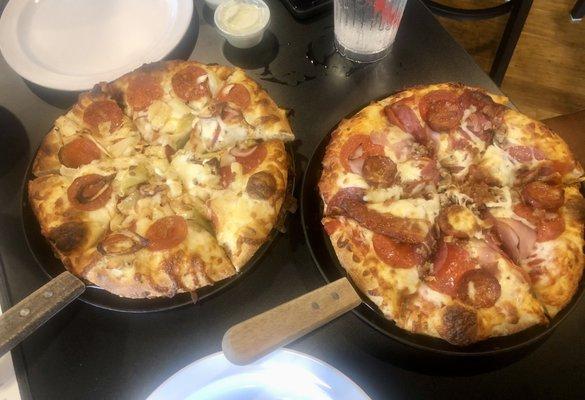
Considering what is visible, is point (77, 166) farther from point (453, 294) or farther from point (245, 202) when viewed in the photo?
point (453, 294)

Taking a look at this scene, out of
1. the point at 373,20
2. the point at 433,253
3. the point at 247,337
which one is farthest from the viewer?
the point at 373,20

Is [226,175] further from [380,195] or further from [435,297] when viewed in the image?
[435,297]

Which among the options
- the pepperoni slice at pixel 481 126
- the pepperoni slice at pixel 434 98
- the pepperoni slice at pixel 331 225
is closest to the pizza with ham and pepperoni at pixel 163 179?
the pepperoni slice at pixel 331 225

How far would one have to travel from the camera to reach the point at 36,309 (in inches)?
43.0

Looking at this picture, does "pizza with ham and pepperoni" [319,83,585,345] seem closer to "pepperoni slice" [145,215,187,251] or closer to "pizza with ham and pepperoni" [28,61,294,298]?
"pizza with ham and pepperoni" [28,61,294,298]

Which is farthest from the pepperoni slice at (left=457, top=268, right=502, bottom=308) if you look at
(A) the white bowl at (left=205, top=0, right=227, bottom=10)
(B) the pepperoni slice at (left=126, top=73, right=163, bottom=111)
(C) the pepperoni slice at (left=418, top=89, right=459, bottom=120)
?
(A) the white bowl at (left=205, top=0, right=227, bottom=10)

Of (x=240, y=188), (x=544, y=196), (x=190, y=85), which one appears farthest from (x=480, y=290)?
(x=190, y=85)

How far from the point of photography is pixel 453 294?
1071mm

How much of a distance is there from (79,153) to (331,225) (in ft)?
2.29

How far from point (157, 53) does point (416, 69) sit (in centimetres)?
86

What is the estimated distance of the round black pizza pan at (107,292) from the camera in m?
1.13

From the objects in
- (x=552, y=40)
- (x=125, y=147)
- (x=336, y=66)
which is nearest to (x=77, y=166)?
(x=125, y=147)

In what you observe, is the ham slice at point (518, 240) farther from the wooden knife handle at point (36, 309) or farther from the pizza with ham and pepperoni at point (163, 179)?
the wooden knife handle at point (36, 309)

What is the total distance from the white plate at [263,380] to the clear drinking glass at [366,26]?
103 centimetres
